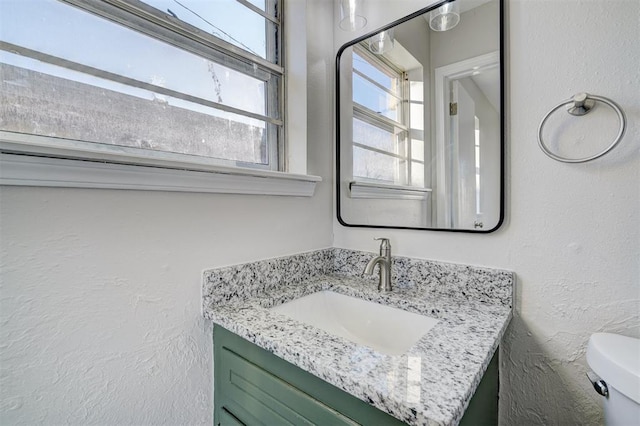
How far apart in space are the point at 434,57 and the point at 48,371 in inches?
54.3

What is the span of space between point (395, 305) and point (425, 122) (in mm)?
657

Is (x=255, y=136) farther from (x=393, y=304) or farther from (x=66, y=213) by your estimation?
(x=393, y=304)

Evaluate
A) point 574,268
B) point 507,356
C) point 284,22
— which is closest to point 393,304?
point 507,356

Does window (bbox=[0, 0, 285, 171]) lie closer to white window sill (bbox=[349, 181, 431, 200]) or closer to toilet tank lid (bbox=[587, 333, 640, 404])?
white window sill (bbox=[349, 181, 431, 200])

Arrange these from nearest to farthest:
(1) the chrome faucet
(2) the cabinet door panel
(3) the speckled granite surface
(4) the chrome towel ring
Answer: (3) the speckled granite surface
(2) the cabinet door panel
(4) the chrome towel ring
(1) the chrome faucet

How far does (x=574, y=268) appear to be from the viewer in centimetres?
77

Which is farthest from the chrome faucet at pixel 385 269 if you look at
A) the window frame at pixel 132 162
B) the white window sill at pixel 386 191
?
the window frame at pixel 132 162

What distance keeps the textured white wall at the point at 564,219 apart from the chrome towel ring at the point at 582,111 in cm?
3

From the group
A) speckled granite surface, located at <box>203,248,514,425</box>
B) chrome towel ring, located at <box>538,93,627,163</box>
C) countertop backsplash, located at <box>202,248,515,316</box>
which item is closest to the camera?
speckled granite surface, located at <box>203,248,514,425</box>

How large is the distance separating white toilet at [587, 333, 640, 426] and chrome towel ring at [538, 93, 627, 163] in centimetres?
44

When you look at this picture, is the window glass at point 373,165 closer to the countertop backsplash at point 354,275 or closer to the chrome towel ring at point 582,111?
the countertop backsplash at point 354,275

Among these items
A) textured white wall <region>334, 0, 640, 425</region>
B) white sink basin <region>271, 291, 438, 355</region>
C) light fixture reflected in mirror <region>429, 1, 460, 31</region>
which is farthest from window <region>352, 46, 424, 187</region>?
white sink basin <region>271, 291, 438, 355</region>

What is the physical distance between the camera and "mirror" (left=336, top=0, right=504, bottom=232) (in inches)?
35.1

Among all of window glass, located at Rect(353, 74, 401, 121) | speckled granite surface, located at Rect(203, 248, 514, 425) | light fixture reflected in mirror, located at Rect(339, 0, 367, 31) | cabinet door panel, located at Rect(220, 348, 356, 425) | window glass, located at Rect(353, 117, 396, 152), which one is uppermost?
light fixture reflected in mirror, located at Rect(339, 0, 367, 31)
